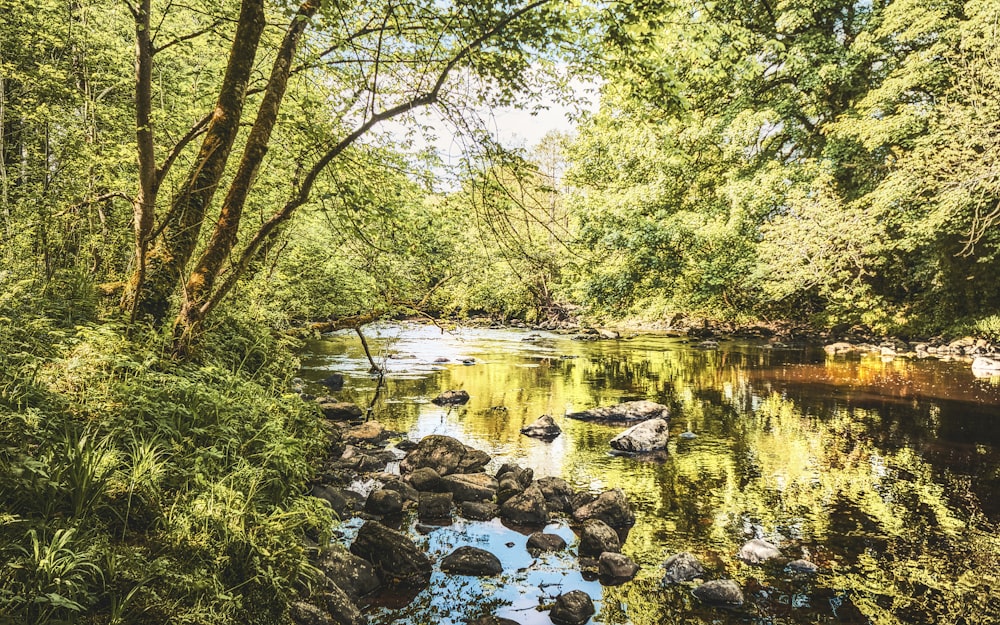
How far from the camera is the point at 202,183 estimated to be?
209 inches

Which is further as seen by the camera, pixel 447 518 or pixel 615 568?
pixel 447 518

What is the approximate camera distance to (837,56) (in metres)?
17.0

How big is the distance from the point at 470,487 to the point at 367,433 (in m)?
3.20

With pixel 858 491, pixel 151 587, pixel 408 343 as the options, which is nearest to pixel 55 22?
pixel 151 587

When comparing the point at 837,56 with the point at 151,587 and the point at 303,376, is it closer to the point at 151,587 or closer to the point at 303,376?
the point at 303,376

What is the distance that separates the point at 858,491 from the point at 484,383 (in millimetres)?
9566

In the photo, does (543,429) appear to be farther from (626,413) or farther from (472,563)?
(472,563)

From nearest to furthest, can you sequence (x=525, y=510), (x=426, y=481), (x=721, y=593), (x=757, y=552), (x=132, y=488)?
(x=132, y=488) < (x=721, y=593) < (x=757, y=552) < (x=525, y=510) < (x=426, y=481)

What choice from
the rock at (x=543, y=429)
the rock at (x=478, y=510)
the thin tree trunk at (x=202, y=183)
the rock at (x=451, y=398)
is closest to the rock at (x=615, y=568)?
the rock at (x=478, y=510)

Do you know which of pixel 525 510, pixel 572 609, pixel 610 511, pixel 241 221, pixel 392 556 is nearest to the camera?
pixel 572 609

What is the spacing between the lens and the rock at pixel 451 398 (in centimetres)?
1221

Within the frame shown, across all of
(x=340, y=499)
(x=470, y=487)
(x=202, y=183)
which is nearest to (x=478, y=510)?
(x=470, y=487)

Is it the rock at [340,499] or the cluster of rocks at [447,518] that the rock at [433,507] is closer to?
the cluster of rocks at [447,518]

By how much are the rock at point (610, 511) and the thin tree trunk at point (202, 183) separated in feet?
17.9
